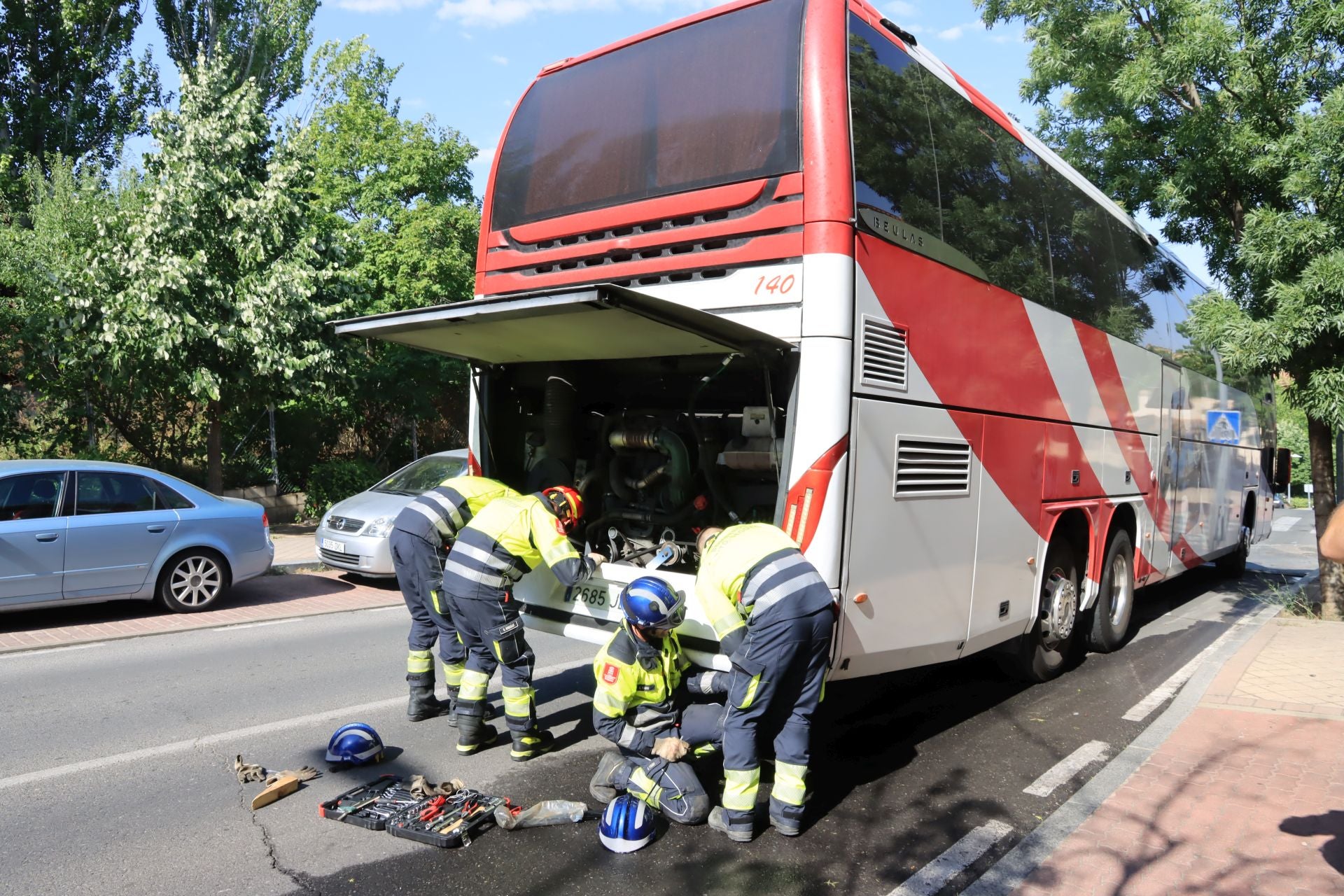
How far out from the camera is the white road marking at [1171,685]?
21.3 ft

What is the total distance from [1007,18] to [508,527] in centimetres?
1028

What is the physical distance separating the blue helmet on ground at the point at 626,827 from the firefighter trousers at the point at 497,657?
1.14 m

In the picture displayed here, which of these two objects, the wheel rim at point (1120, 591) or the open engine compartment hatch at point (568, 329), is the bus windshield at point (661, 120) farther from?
the wheel rim at point (1120, 591)

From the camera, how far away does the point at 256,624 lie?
900cm

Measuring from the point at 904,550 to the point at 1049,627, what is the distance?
8.76 feet

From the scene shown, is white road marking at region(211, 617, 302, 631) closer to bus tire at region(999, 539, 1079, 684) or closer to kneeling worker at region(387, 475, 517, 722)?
kneeling worker at region(387, 475, 517, 722)

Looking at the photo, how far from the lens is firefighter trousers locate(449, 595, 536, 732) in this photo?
519 cm

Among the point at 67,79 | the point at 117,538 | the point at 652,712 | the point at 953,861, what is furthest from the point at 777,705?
the point at 67,79

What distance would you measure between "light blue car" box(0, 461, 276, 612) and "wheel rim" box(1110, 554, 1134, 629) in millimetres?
8211

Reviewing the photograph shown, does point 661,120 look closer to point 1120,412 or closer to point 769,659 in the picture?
point 769,659

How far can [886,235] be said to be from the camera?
191 inches

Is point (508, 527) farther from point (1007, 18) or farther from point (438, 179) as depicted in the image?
point (438, 179)

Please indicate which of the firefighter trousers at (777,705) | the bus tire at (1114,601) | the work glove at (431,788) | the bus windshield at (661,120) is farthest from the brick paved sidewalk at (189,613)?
the bus tire at (1114,601)

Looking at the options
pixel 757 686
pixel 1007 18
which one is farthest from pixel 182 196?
pixel 757 686
